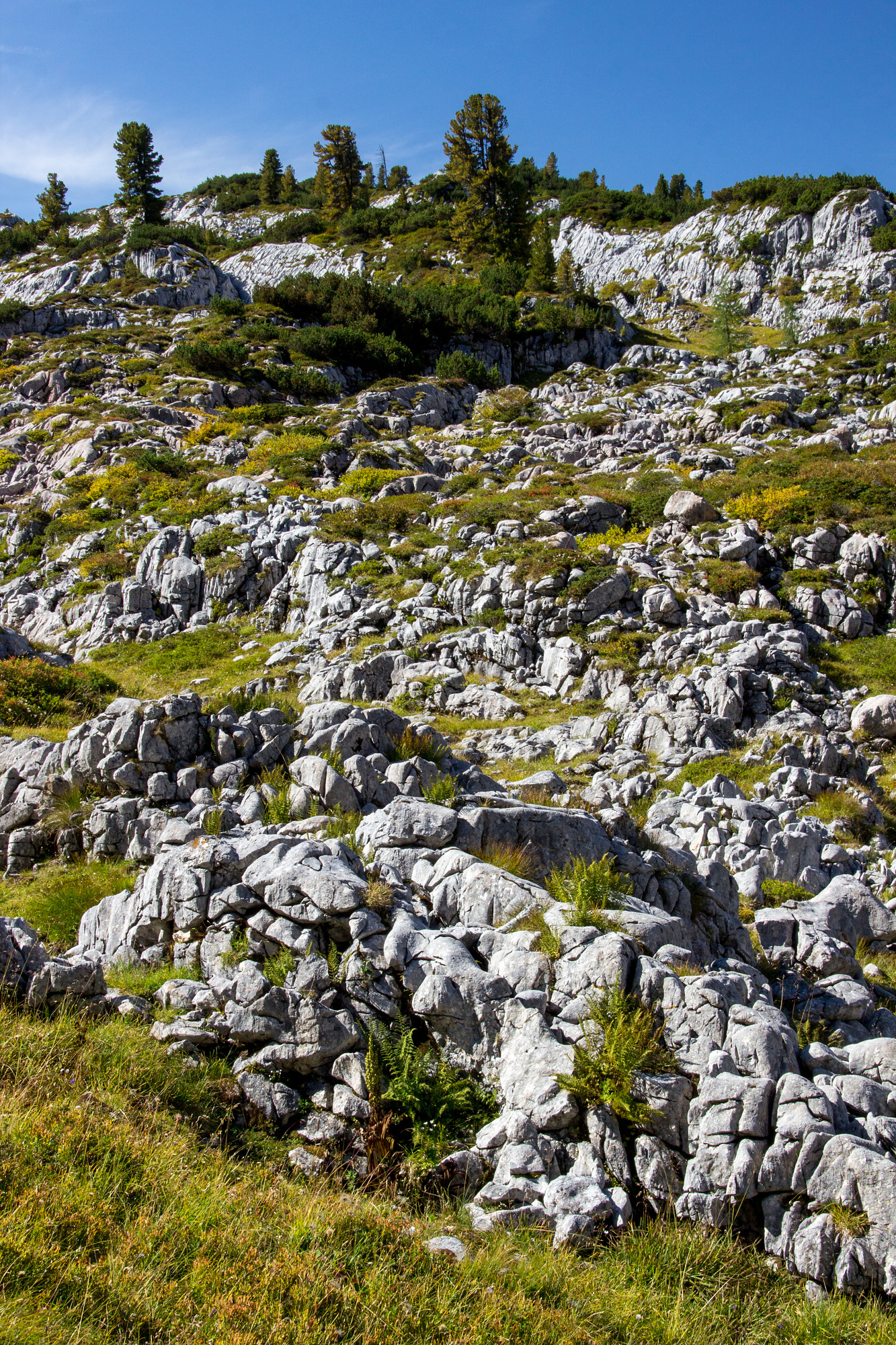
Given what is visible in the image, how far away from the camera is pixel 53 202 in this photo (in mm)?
107250

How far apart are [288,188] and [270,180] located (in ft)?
10.7

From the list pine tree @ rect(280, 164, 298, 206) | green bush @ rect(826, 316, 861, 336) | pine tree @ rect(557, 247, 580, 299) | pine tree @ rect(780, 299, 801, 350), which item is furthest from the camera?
pine tree @ rect(280, 164, 298, 206)

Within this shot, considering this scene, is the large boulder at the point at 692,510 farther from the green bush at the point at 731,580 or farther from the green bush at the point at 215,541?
the green bush at the point at 215,541

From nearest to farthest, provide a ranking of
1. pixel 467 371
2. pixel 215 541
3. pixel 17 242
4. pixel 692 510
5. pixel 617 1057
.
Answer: pixel 617 1057
pixel 692 510
pixel 215 541
pixel 467 371
pixel 17 242

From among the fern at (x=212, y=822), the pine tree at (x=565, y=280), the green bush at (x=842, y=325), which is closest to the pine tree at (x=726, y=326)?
the green bush at (x=842, y=325)

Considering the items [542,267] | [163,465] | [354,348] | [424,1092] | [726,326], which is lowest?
[424,1092]

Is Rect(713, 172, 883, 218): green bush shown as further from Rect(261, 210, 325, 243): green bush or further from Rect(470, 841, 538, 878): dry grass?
Rect(470, 841, 538, 878): dry grass

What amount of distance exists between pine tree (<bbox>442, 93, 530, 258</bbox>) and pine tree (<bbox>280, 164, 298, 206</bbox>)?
45232 millimetres

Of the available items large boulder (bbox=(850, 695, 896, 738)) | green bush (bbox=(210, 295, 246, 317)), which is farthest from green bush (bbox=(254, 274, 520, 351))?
large boulder (bbox=(850, 695, 896, 738))

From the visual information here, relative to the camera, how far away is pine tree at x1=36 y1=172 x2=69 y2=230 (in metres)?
106

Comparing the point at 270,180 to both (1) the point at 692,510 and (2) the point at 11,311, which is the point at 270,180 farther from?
(1) the point at 692,510

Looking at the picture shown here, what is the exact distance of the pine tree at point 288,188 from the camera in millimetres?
116875

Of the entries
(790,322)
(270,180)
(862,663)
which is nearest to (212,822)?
(862,663)

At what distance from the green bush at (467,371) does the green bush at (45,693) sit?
49.9 metres
